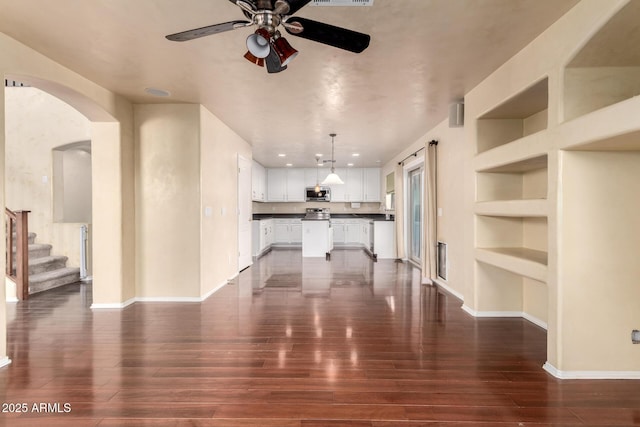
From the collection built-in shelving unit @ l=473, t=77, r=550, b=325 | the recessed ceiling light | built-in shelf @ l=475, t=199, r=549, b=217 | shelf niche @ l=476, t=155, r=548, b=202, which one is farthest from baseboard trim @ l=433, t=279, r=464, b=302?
the recessed ceiling light

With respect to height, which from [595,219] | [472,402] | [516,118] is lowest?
[472,402]

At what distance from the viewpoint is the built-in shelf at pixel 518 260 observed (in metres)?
2.55

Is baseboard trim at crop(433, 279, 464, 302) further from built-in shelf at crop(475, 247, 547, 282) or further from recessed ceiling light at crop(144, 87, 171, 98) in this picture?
recessed ceiling light at crop(144, 87, 171, 98)

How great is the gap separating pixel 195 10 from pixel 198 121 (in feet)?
7.05

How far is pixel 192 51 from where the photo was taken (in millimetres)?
2773

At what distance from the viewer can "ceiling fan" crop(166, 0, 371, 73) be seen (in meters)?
1.65

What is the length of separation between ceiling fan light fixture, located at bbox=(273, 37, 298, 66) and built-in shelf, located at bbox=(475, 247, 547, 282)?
2447 millimetres

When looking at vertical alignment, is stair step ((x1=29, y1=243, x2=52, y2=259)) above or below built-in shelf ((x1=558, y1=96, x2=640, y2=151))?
below

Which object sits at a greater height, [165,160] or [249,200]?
[165,160]

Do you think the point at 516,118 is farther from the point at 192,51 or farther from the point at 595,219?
Result: the point at 192,51

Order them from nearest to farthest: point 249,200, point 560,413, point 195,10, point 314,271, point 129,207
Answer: point 560,413
point 195,10
point 129,207
point 314,271
point 249,200

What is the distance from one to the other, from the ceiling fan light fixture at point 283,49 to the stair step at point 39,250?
5884 millimetres

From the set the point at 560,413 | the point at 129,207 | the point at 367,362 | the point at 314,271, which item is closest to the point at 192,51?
the point at 129,207

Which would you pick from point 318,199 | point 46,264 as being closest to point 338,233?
point 318,199
